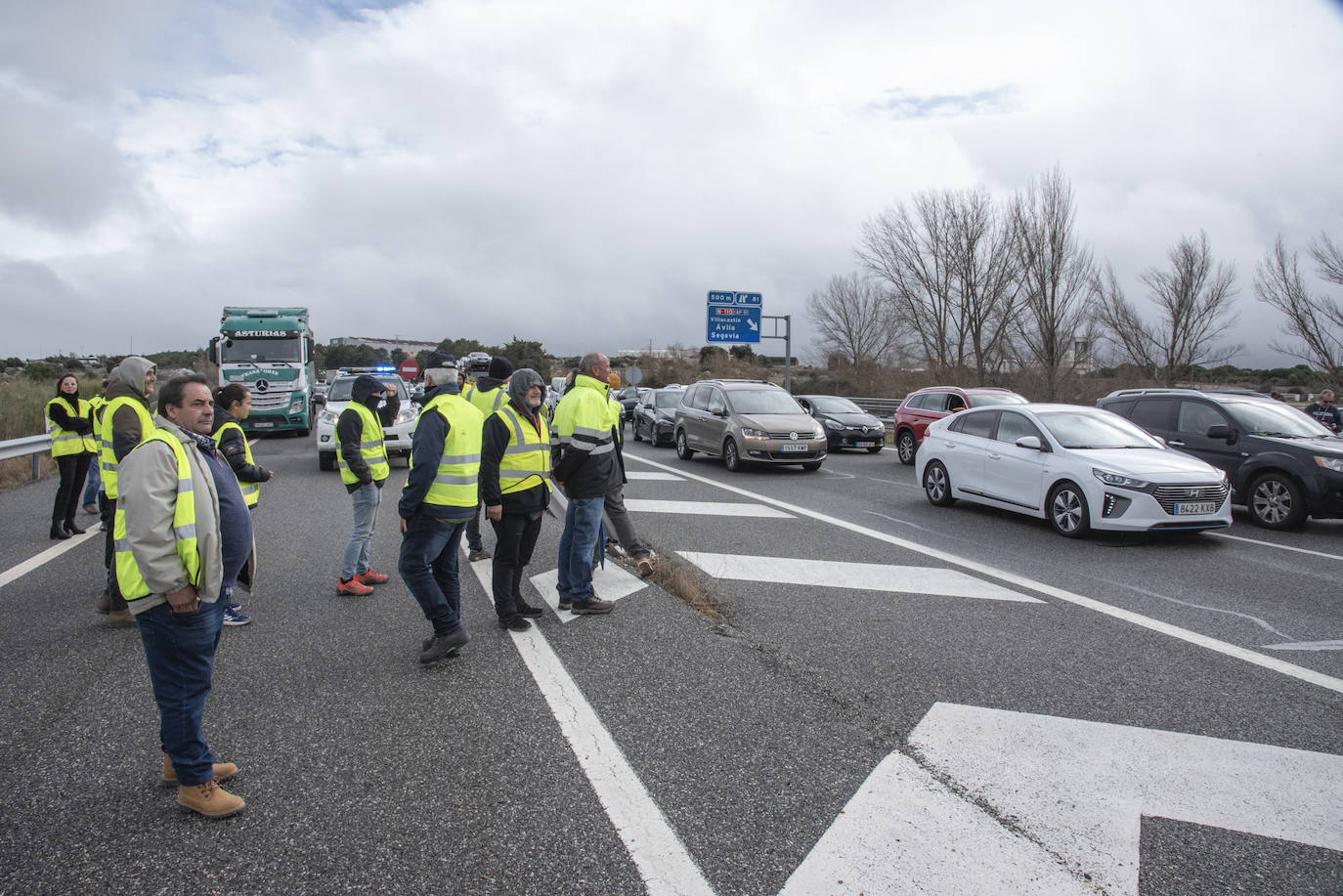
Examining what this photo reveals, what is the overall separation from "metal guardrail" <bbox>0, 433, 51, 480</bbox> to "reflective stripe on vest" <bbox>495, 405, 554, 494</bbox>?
10671 millimetres

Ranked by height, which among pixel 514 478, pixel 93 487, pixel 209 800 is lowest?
pixel 209 800

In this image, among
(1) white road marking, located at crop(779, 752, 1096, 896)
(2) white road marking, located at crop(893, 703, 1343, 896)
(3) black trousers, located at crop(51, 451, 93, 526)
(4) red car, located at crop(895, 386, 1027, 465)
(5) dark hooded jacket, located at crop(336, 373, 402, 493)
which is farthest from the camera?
(4) red car, located at crop(895, 386, 1027, 465)

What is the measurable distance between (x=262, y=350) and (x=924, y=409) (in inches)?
692

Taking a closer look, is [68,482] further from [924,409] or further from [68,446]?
[924,409]

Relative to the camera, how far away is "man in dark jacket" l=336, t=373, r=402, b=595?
20.1 feet

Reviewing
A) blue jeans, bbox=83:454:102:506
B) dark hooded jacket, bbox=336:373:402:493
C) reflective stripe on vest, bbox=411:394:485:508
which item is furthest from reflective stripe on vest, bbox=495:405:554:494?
blue jeans, bbox=83:454:102:506

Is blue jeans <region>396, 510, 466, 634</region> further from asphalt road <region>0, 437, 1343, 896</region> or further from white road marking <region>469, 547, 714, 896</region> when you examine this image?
white road marking <region>469, 547, 714, 896</region>

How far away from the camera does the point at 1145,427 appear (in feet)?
36.1

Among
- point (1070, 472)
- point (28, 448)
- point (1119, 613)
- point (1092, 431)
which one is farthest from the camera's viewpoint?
point (28, 448)

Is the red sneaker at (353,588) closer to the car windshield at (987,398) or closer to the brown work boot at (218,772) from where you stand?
the brown work boot at (218,772)

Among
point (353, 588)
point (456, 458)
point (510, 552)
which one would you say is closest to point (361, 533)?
point (353, 588)

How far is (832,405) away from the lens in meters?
20.4

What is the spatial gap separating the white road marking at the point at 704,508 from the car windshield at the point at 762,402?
4.68 metres

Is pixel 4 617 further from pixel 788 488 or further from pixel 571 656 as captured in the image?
pixel 788 488
